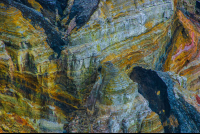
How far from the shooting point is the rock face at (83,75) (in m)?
11.0

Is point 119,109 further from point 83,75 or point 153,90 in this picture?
point 153,90

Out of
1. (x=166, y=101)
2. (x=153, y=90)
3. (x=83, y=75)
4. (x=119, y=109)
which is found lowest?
(x=166, y=101)

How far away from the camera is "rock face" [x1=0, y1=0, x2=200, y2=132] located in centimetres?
1097

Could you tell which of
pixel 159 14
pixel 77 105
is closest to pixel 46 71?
pixel 77 105

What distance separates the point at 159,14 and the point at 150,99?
651 cm

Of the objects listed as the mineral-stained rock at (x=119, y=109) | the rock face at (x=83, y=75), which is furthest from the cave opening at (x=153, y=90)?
the mineral-stained rock at (x=119, y=109)

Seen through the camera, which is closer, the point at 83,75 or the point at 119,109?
the point at 119,109

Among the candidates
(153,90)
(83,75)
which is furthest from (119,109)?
(153,90)

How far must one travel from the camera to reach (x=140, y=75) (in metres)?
14.3

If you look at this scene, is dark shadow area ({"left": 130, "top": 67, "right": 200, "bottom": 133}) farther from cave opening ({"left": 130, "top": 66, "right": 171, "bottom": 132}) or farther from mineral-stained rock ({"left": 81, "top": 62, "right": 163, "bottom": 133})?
mineral-stained rock ({"left": 81, "top": 62, "right": 163, "bottom": 133})

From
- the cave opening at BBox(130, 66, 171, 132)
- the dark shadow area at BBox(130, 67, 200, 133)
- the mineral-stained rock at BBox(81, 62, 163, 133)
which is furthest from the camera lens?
the cave opening at BBox(130, 66, 171, 132)

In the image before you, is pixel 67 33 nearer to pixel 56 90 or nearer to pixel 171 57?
pixel 56 90

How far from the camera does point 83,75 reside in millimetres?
13258

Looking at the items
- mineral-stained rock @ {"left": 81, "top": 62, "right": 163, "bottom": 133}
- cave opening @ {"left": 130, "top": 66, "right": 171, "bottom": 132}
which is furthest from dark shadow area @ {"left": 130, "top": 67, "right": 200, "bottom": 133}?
mineral-stained rock @ {"left": 81, "top": 62, "right": 163, "bottom": 133}
